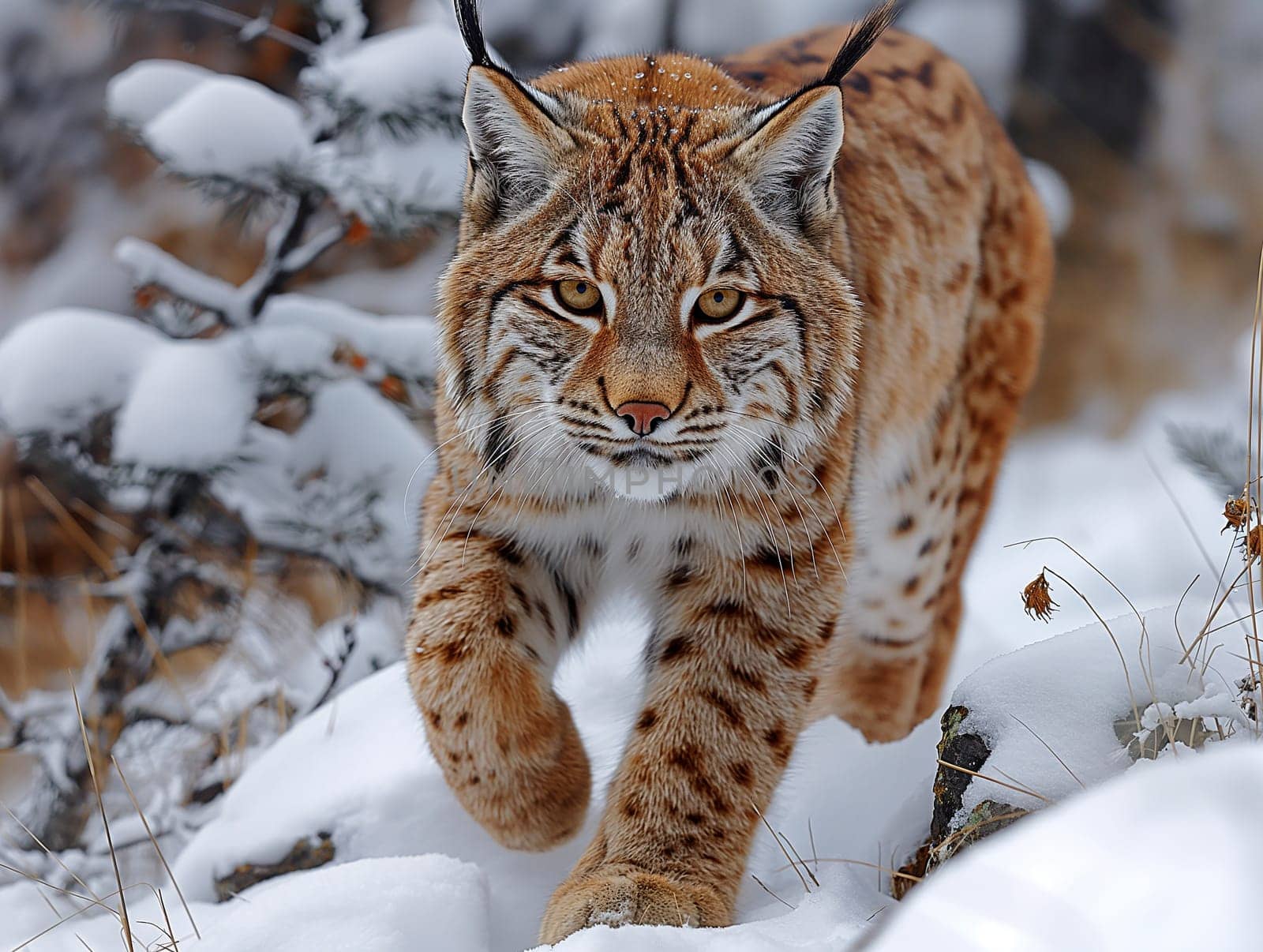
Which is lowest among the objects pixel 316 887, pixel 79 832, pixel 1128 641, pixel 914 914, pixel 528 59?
pixel 79 832

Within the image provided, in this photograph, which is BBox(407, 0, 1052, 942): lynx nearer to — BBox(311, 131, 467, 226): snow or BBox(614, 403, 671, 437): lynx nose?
BBox(614, 403, 671, 437): lynx nose

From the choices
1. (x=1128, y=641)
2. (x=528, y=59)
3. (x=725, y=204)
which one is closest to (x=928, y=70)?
(x=725, y=204)

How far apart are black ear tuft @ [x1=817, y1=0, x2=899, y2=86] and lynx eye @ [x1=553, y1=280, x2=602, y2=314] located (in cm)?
59

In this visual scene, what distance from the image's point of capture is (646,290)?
88.4 inches

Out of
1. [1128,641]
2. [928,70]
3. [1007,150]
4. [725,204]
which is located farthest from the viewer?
[1007,150]

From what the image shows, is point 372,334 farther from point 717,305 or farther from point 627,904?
point 627,904

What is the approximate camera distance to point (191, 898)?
2799 millimetres

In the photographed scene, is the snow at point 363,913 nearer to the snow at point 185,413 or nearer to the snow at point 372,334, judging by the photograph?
the snow at point 185,413

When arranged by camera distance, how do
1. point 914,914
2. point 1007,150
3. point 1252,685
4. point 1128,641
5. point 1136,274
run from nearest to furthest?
1. point 914,914
2. point 1252,685
3. point 1128,641
4. point 1007,150
5. point 1136,274

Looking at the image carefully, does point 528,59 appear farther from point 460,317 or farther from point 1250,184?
point 460,317

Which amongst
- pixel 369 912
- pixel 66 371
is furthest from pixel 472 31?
pixel 66 371

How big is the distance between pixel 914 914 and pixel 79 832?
12.5 feet

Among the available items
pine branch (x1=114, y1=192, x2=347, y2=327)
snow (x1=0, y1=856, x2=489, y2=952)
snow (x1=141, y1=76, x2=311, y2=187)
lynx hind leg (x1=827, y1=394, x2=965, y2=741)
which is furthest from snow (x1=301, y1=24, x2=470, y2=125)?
snow (x1=0, y1=856, x2=489, y2=952)

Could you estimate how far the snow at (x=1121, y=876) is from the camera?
3.23 feet
